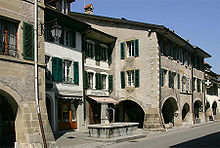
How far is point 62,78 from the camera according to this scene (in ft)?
59.6

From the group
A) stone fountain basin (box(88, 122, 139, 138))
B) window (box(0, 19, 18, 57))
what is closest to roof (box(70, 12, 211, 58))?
stone fountain basin (box(88, 122, 139, 138))

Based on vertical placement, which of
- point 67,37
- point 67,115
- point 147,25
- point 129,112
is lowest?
point 129,112

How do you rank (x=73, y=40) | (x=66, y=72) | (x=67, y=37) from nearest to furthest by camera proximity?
(x=66, y=72) → (x=67, y=37) → (x=73, y=40)

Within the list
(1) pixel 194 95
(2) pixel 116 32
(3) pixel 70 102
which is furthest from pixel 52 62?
(1) pixel 194 95

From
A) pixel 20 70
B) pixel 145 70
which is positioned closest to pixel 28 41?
pixel 20 70

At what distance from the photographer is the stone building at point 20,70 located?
Result: 1080 cm

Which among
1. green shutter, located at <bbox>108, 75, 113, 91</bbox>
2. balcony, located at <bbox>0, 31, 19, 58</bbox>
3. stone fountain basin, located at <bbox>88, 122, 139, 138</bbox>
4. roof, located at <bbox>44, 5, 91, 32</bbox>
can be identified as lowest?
stone fountain basin, located at <bbox>88, 122, 139, 138</bbox>

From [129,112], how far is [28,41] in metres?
14.6

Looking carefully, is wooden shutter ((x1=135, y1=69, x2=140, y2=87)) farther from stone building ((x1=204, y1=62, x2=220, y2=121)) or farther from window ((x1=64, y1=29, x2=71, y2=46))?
stone building ((x1=204, y1=62, x2=220, y2=121))

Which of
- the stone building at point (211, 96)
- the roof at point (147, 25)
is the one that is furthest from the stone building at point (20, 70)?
the stone building at point (211, 96)

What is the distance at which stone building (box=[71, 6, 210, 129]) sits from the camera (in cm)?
2144

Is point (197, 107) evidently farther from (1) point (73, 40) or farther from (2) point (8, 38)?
(2) point (8, 38)

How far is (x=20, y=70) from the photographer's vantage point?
11.2 metres

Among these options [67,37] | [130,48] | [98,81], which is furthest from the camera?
[130,48]
